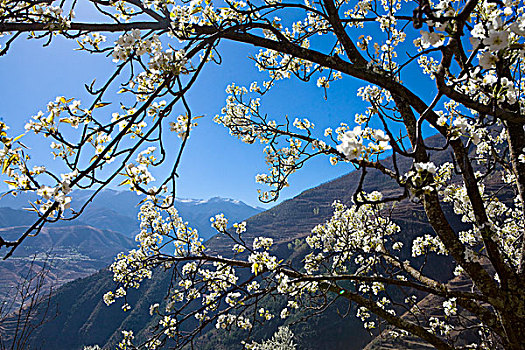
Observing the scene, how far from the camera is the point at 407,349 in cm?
3378

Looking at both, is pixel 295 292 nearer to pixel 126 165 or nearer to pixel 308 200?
pixel 126 165

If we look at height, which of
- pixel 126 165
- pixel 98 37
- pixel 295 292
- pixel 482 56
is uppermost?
pixel 98 37

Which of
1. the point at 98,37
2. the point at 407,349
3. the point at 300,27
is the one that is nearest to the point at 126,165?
the point at 98,37

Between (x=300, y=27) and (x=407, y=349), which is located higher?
(x=300, y=27)

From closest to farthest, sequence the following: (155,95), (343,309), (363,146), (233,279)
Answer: (363,146), (155,95), (233,279), (343,309)

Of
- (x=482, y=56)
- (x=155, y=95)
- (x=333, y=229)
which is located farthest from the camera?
(x=333, y=229)

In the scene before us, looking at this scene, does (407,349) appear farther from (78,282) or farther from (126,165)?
(78,282)

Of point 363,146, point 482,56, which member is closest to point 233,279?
point 363,146

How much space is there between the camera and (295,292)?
174 inches

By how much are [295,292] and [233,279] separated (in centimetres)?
134

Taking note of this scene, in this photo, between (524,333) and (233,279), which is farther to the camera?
(233,279)

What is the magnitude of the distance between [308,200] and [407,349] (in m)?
136

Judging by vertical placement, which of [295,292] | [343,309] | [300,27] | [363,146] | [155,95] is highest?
[300,27]

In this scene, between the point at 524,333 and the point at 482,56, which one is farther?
the point at 524,333
